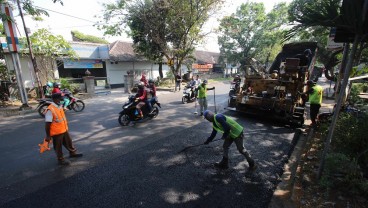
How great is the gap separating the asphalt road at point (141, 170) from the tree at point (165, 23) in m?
13.0

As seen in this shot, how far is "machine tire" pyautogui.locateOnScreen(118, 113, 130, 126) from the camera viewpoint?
23.4ft

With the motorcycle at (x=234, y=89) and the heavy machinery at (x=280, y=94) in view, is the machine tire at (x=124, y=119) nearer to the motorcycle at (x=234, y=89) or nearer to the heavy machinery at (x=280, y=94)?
the heavy machinery at (x=280, y=94)

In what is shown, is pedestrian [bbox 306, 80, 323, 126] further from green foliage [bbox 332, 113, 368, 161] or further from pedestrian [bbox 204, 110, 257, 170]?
pedestrian [bbox 204, 110, 257, 170]

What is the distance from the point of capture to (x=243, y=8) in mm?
29766

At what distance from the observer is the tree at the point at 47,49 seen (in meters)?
12.0

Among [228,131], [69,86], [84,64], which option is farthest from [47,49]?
[228,131]

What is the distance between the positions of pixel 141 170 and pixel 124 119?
11.2 feet

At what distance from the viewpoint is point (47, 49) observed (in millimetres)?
12336

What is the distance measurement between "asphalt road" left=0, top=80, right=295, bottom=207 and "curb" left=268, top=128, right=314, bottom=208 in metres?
0.12

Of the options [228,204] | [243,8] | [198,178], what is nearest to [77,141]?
[198,178]

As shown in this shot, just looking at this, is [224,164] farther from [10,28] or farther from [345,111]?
[10,28]

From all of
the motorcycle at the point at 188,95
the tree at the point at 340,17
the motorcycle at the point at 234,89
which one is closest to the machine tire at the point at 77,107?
the motorcycle at the point at 188,95

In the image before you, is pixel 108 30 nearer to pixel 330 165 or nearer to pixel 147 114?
pixel 147 114

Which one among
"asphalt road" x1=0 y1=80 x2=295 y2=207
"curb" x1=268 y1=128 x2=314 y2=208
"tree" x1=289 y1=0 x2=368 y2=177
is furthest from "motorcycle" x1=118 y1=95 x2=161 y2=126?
"tree" x1=289 y1=0 x2=368 y2=177
